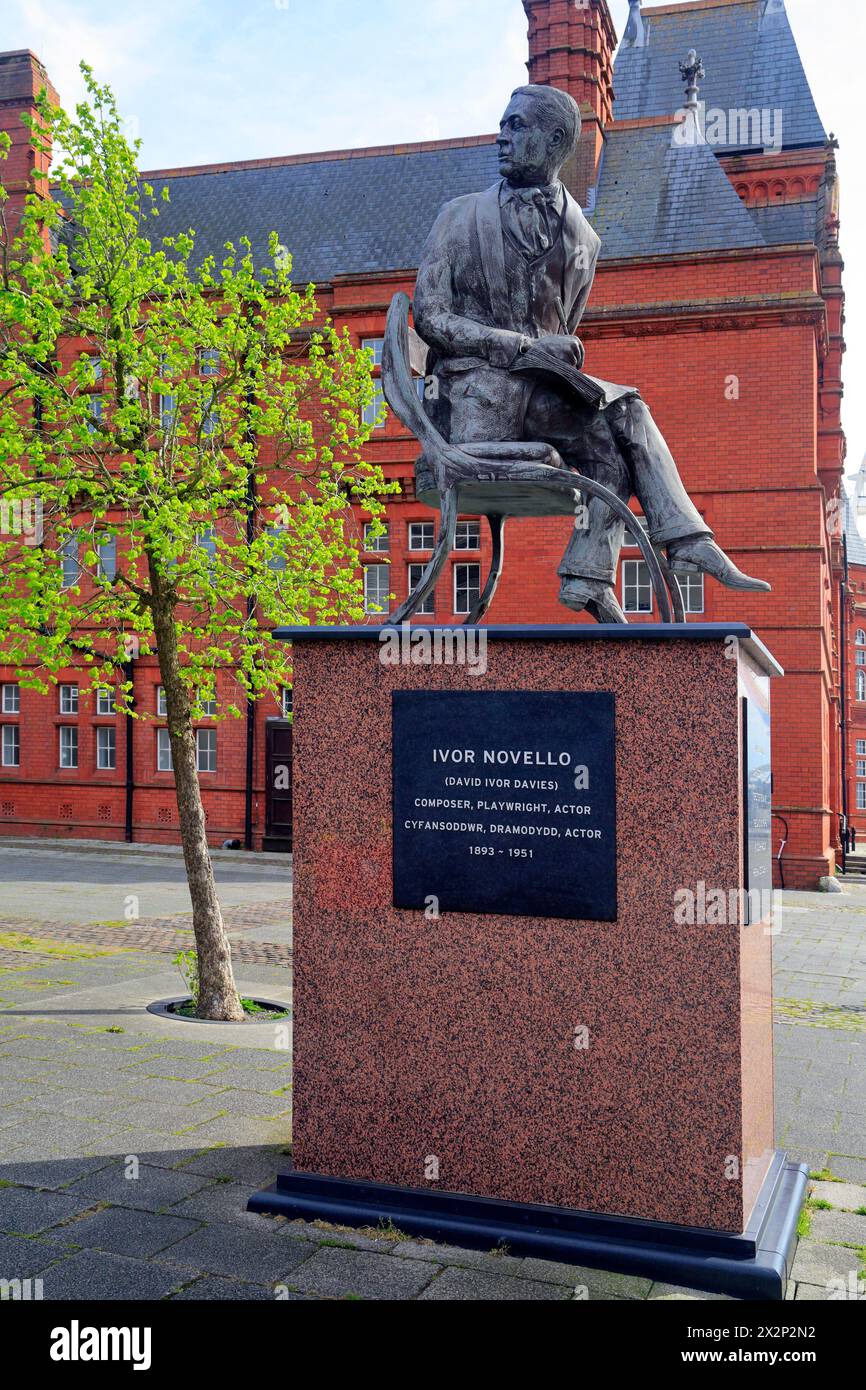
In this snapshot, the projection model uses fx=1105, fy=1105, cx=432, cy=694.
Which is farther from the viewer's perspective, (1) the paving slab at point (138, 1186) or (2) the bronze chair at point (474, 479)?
(2) the bronze chair at point (474, 479)

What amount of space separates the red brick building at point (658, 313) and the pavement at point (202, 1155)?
38.5 ft

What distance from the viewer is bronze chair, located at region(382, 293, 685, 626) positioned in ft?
16.2

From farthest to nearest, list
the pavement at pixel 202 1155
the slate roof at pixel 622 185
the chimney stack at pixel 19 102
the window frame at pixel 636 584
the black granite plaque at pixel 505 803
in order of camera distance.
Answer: the chimney stack at pixel 19 102, the slate roof at pixel 622 185, the window frame at pixel 636 584, the black granite plaque at pixel 505 803, the pavement at pixel 202 1155

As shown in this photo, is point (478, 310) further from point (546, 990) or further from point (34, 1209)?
point (34, 1209)

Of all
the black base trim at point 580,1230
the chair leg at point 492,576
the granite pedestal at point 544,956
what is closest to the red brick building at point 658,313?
the chair leg at point 492,576

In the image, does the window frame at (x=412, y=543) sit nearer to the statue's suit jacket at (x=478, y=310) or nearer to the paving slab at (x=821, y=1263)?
the statue's suit jacket at (x=478, y=310)

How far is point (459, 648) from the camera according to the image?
4.59 m

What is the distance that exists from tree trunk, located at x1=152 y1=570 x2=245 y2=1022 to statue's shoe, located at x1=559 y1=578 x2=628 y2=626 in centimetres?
480

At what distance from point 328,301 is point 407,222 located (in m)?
2.77

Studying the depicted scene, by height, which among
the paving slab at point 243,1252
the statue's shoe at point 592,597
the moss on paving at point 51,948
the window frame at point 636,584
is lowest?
the moss on paving at point 51,948

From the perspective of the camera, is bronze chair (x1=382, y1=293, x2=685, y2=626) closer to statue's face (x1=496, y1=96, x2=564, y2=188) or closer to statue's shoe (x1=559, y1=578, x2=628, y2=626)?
statue's shoe (x1=559, y1=578, x2=628, y2=626)

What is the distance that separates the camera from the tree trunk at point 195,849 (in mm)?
8766

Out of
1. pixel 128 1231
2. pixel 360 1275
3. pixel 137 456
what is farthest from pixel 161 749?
pixel 360 1275
